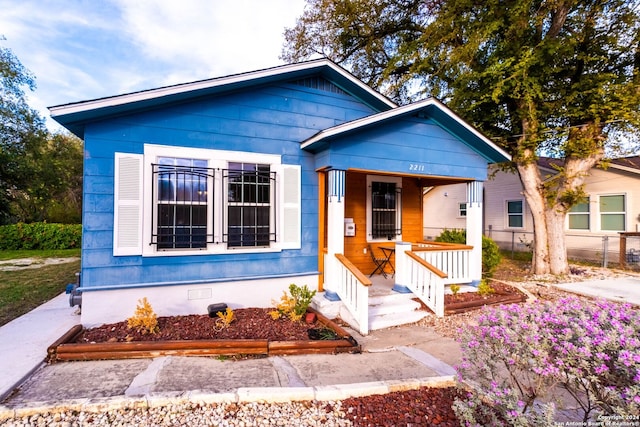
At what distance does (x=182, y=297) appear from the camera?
4.83 meters

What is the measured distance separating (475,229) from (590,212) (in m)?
9.45

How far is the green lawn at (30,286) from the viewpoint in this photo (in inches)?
219

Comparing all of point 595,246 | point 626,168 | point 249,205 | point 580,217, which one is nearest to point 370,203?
point 249,205

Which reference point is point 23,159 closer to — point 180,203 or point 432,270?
point 180,203

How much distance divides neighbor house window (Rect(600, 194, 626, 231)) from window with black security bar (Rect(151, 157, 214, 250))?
14667 mm

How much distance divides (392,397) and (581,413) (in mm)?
1473

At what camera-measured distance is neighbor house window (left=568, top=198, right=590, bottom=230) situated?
1248 cm

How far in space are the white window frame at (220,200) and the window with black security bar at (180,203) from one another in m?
0.07

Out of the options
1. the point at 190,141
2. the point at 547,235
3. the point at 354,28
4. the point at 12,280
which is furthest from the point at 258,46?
the point at 547,235

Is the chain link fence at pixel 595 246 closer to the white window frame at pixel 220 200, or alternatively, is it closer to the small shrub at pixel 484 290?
the small shrub at pixel 484 290

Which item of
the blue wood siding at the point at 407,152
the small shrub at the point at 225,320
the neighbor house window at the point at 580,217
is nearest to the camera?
the small shrub at the point at 225,320

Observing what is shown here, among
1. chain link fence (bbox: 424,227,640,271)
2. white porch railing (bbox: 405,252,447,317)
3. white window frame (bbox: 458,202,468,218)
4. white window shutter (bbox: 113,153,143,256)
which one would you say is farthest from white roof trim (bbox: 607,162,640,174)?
white window shutter (bbox: 113,153,143,256)

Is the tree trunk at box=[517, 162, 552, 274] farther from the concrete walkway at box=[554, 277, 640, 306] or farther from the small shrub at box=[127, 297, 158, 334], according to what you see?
the small shrub at box=[127, 297, 158, 334]

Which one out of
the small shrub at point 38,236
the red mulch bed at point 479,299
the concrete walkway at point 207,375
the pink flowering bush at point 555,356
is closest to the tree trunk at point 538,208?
the red mulch bed at point 479,299
